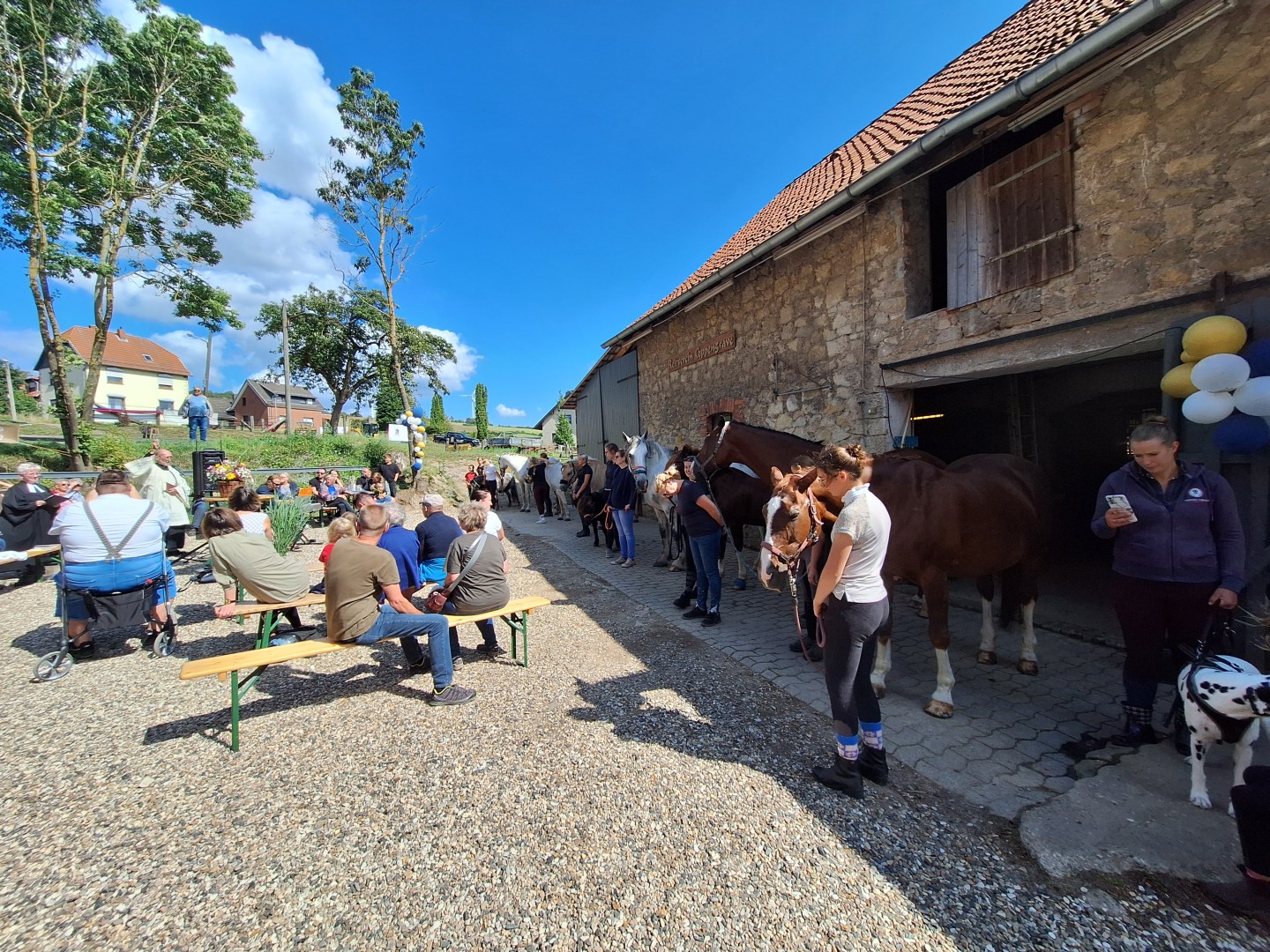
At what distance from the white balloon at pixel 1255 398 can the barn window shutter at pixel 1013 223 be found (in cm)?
174

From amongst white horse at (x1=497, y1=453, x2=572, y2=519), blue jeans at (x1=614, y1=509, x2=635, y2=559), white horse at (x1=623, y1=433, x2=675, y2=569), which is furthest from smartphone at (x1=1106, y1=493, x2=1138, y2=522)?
white horse at (x1=497, y1=453, x2=572, y2=519)

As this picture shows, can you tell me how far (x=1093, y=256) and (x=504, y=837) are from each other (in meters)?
5.72

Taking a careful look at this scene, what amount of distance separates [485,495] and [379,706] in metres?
1.85

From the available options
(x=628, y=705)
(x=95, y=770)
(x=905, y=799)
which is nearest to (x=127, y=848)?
(x=95, y=770)

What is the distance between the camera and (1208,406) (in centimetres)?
291

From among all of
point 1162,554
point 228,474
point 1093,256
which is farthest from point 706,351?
point 228,474

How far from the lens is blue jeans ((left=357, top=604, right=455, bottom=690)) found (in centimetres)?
343

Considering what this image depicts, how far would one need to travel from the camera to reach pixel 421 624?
11.5ft

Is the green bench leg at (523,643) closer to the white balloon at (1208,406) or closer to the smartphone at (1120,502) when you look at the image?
the smartphone at (1120,502)

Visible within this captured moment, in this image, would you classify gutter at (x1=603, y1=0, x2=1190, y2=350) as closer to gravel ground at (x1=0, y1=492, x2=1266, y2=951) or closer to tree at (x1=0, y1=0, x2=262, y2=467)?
gravel ground at (x1=0, y1=492, x2=1266, y2=951)

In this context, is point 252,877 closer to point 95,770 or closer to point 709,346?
point 95,770

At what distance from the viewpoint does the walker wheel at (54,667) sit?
3.97 meters

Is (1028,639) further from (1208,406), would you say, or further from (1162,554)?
(1208,406)

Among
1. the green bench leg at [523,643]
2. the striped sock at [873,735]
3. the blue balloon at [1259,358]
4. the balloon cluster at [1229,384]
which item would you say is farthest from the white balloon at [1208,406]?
the green bench leg at [523,643]
